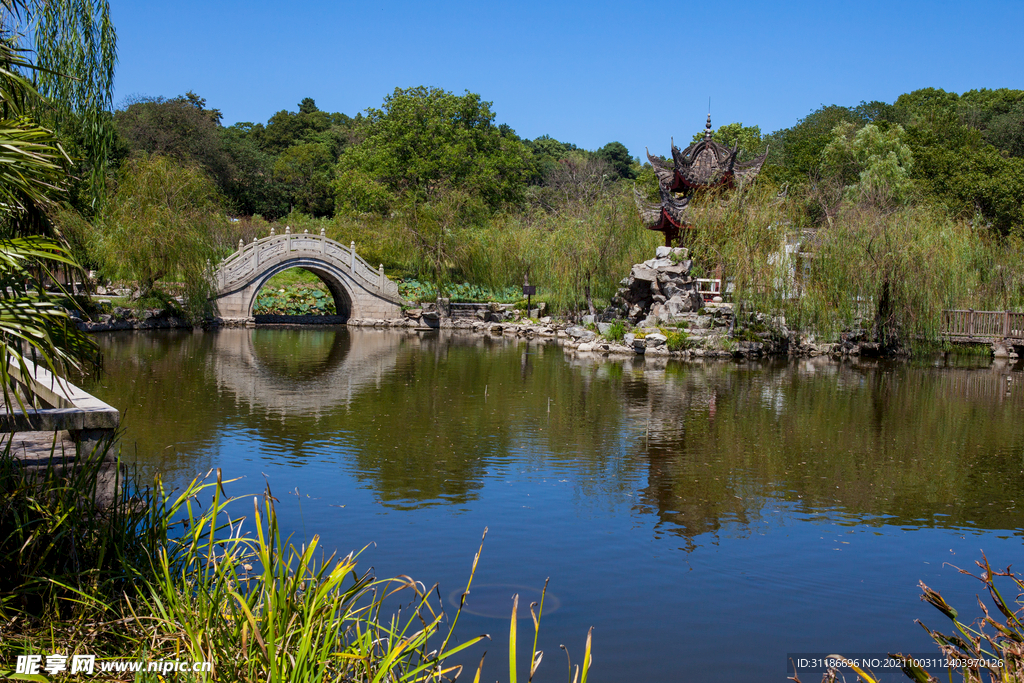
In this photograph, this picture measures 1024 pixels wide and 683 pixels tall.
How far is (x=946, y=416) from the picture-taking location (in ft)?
37.1

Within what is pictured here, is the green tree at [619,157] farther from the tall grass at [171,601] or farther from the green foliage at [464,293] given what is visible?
the tall grass at [171,601]

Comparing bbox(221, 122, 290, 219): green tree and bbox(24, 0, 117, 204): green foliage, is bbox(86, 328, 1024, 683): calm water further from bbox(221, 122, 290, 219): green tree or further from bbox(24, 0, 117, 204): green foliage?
bbox(221, 122, 290, 219): green tree

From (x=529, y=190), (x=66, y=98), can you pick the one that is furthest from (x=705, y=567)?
(x=529, y=190)

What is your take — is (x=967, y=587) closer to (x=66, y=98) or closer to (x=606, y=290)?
(x=66, y=98)

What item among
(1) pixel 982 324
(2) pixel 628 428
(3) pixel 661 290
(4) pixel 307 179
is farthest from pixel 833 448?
(4) pixel 307 179

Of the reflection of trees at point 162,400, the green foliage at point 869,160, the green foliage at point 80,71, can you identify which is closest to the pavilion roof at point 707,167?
the green foliage at point 869,160

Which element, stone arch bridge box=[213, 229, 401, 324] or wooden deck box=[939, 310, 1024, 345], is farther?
stone arch bridge box=[213, 229, 401, 324]

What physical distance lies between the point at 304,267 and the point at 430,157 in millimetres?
10684

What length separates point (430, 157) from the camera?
1430 inches

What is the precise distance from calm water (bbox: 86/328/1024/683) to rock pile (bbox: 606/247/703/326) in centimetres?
557

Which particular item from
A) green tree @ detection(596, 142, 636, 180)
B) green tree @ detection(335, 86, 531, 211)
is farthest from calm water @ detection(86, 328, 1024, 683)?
green tree @ detection(596, 142, 636, 180)

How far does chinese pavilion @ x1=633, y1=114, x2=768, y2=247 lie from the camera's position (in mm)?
23172

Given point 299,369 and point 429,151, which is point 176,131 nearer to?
→ point 429,151

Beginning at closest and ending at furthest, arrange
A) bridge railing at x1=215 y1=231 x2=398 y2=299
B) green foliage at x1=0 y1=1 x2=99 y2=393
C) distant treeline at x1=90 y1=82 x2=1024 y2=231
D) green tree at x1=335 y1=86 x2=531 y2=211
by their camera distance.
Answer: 1. green foliage at x1=0 y1=1 x2=99 y2=393
2. bridge railing at x1=215 y1=231 x2=398 y2=299
3. distant treeline at x1=90 y1=82 x2=1024 y2=231
4. green tree at x1=335 y1=86 x2=531 y2=211
